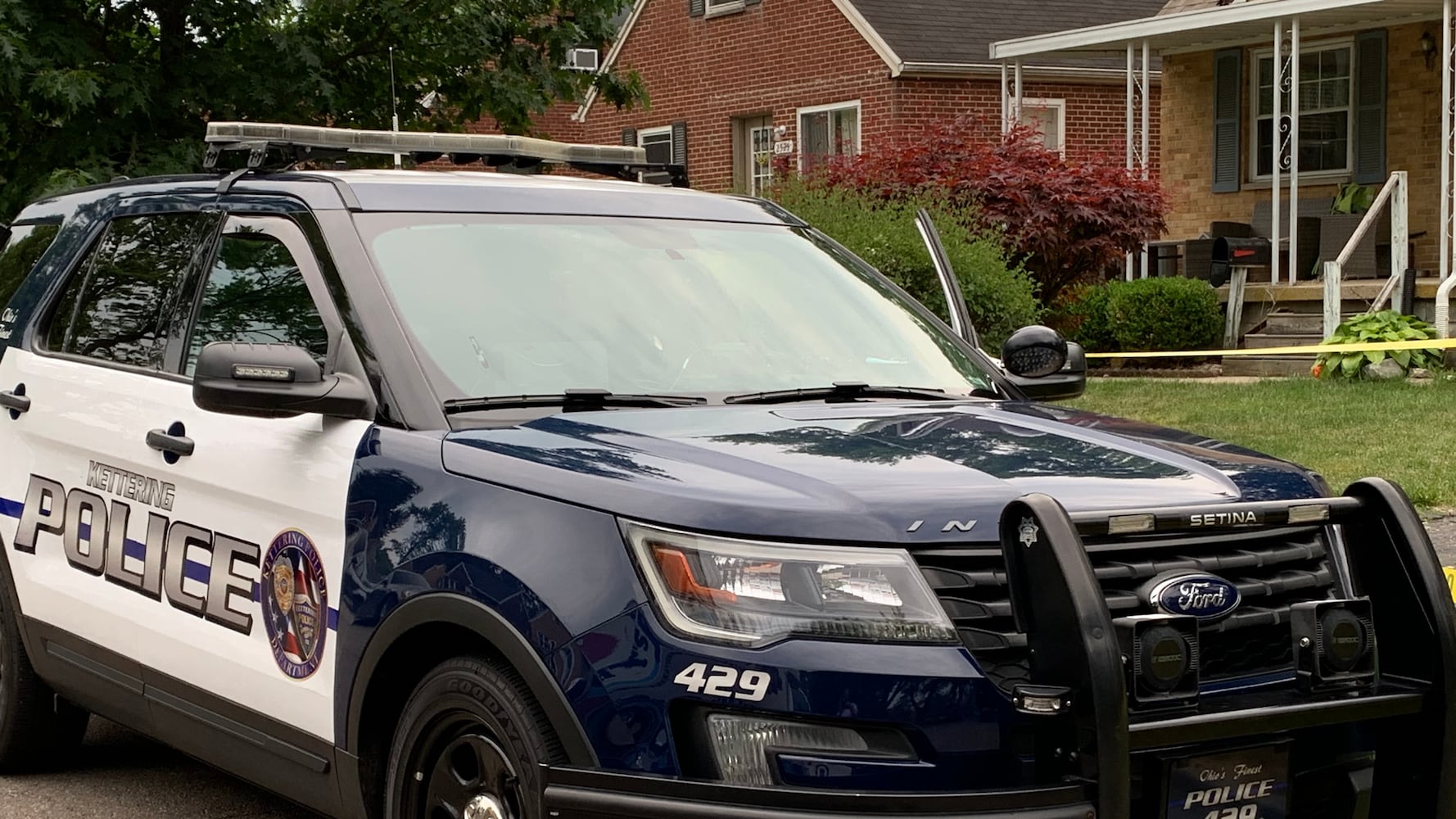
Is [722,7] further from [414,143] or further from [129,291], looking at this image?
[129,291]

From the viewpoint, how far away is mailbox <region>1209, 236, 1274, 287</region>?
19.8m

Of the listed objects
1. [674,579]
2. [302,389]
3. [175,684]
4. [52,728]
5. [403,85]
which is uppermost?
[403,85]

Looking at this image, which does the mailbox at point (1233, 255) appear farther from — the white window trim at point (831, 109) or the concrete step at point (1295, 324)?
the white window trim at point (831, 109)

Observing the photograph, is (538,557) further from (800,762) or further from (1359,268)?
(1359,268)

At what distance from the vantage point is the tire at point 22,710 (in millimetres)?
5598

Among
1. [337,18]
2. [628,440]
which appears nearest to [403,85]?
[337,18]

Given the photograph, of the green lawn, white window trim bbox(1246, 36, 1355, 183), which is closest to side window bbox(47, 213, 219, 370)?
the green lawn

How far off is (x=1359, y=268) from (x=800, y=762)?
18.0 m

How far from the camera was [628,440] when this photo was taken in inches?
150

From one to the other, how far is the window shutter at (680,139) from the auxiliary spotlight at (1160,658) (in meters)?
25.9

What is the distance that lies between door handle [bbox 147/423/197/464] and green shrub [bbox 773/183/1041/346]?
31.4 feet

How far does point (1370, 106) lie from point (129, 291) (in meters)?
18.3

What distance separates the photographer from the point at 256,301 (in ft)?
15.5

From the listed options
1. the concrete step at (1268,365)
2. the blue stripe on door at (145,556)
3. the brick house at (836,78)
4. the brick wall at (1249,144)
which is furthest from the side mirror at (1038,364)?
the brick house at (836,78)
